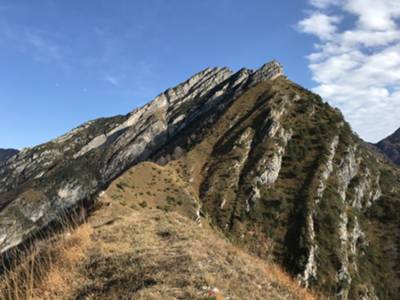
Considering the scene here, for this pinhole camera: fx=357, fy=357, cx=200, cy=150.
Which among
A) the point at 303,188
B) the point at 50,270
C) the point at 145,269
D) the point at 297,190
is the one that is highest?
the point at 303,188

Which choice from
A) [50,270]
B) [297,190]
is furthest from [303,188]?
[50,270]

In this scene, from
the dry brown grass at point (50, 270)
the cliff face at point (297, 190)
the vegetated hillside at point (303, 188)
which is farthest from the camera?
the vegetated hillside at point (303, 188)

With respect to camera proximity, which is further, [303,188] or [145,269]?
[303,188]

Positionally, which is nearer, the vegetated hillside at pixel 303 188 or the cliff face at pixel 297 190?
the cliff face at pixel 297 190

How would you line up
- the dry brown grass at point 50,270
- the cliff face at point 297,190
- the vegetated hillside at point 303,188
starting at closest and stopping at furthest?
the dry brown grass at point 50,270, the cliff face at point 297,190, the vegetated hillside at point 303,188

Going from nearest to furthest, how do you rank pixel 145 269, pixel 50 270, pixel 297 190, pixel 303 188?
pixel 50 270, pixel 145 269, pixel 303 188, pixel 297 190

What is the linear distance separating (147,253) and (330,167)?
5419 inches

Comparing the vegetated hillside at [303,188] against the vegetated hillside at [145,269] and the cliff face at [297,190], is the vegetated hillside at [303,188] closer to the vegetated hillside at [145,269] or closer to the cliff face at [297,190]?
the cliff face at [297,190]

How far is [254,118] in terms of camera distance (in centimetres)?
16712

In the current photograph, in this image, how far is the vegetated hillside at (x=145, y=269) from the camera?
26.6ft

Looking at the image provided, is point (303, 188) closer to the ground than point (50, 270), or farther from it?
farther from it

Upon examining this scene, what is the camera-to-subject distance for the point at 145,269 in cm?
945

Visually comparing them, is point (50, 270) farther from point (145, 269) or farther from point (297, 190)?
point (297, 190)

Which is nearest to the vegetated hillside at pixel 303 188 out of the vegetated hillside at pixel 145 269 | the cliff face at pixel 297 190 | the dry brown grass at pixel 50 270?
the cliff face at pixel 297 190
